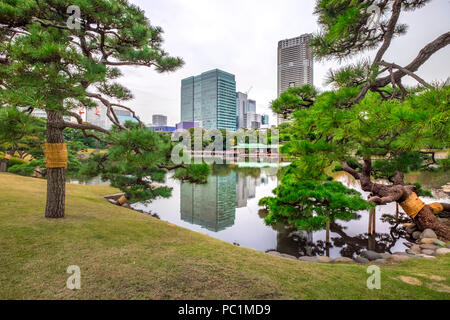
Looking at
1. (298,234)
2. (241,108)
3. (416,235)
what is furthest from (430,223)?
Result: (241,108)

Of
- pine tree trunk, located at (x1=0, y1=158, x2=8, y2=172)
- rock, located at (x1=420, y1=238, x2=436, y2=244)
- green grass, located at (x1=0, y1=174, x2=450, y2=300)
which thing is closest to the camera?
green grass, located at (x1=0, y1=174, x2=450, y2=300)

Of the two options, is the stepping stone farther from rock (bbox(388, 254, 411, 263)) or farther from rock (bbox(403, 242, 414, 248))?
rock (bbox(388, 254, 411, 263))

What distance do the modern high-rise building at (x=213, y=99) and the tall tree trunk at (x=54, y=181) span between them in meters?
56.1

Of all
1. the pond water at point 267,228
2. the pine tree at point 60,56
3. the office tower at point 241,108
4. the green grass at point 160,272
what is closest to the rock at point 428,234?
the pond water at point 267,228

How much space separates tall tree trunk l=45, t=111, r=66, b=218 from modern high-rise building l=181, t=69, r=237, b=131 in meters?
56.1

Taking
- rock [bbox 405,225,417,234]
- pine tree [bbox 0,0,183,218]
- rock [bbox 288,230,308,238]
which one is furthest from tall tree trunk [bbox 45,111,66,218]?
rock [bbox 405,225,417,234]

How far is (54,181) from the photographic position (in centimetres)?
320

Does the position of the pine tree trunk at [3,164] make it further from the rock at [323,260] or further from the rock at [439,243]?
the rock at [439,243]

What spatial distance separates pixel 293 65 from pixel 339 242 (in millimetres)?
4121

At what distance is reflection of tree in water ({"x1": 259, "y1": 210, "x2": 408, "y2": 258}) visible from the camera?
4.40m

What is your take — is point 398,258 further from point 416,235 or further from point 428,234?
point 416,235

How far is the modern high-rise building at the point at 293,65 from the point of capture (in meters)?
3.39

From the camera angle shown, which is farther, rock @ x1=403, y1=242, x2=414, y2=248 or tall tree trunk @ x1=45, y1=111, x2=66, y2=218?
rock @ x1=403, y1=242, x2=414, y2=248

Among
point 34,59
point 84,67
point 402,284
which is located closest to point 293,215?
point 402,284
